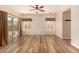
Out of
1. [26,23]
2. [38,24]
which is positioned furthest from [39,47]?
[26,23]

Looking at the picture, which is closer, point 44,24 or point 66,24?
point 66,24

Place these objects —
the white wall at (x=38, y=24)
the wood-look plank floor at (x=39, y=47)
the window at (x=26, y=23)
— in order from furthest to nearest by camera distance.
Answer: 1. the window at (x=26, y=23)
2. the white wall at (x=38, y=24)
3. the wood-look plank floor at (x=39, y=47)

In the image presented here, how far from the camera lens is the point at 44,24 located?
18.4 m

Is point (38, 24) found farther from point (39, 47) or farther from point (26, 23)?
point (39, 47)

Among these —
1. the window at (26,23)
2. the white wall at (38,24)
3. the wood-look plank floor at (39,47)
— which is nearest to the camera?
the wood-look plank floor at (39,47)

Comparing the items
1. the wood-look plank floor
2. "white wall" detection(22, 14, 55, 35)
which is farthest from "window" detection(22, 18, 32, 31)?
the wood-look plank floor

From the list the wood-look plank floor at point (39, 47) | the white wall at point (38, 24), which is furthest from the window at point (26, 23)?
the wood-look plank floor at point (39, 47)

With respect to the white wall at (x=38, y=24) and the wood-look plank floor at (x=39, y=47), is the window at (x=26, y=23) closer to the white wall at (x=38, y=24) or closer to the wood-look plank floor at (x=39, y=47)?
the white wall at (x=38, y=24)

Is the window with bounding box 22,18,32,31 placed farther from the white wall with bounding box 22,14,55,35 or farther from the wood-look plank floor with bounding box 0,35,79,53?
the wood-look plank floor with bounding box 0,35,79,53

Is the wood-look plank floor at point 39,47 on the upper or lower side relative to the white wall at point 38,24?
lower

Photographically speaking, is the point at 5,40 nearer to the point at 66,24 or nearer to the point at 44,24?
the point at 66,24

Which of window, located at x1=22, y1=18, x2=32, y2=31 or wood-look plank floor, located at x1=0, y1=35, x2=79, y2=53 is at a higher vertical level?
window, located at x1=22, y1=18, x2=32, y2=31
